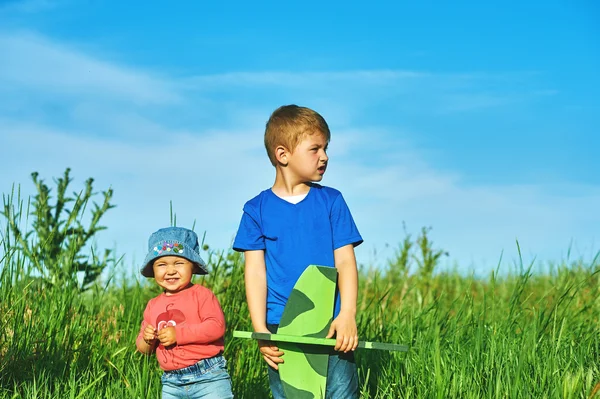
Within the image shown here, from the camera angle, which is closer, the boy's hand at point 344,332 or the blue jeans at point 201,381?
the boy's hand at point 344,332

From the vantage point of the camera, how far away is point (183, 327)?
3.56 meters

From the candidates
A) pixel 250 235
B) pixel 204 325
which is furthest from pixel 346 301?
pixel 204 325

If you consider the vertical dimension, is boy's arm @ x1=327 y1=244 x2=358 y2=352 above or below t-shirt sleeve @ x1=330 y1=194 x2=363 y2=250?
below

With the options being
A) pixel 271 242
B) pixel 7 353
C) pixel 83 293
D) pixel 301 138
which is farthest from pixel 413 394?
pixel 83 293

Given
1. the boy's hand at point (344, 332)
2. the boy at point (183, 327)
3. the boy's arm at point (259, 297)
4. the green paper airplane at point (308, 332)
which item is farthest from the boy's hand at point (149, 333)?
the boy's hand at point (344, 332)

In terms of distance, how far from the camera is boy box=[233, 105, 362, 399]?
141 inches

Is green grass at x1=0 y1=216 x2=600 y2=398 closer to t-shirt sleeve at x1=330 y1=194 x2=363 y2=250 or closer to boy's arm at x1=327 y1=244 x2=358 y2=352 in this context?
boy's arm at x1=327 y1=244 x2=358 y2=352

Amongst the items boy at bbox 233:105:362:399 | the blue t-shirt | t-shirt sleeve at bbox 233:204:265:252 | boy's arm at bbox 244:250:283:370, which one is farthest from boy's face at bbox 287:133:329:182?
boy's arm at bbox 244:250:283:370

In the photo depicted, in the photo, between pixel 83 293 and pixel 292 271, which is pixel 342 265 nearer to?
pixel 292 271

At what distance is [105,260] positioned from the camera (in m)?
5.80

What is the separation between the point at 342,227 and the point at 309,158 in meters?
0.38

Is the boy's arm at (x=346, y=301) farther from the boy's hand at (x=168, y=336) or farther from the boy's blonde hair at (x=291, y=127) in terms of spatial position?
the boy's hand at (x=168, y=336)

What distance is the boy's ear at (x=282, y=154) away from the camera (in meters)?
3.67

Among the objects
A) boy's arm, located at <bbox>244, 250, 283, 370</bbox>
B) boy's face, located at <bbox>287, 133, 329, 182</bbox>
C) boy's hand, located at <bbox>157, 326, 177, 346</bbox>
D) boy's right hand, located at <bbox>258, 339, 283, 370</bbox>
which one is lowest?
boy's right hand, located at <bbox>258, 339, 283, 370</bbox>
